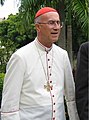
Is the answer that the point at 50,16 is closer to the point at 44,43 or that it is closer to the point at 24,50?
the point at 44,43

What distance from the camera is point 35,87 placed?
8.75 ft

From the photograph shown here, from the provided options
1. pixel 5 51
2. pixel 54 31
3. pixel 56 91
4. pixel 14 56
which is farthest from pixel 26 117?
pixel 5 51

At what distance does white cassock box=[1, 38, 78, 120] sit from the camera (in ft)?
8.59

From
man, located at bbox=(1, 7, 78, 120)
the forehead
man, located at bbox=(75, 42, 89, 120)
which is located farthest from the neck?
man, located at bbox=(75, 42, 89, 120)

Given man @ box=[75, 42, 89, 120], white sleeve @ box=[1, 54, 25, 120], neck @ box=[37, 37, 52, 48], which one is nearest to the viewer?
man @ box=[75, 42, 89, 120]

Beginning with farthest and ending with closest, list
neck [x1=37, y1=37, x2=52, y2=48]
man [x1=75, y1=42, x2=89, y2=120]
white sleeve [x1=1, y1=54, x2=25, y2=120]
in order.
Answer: neck [x1=37, y1=37, x2=52, y2=48], white sleeve [x1=1, y1=54, x2=25, y2=120], man [x1=75, y1=42, x2=89, y2=120]

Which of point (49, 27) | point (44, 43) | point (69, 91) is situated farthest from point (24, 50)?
point (69, 91)

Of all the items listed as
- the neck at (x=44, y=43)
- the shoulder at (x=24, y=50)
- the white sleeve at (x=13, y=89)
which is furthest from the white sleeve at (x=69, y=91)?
the white sleeve at (x=13, y=89)

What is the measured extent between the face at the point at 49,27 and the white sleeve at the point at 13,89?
0.29 m

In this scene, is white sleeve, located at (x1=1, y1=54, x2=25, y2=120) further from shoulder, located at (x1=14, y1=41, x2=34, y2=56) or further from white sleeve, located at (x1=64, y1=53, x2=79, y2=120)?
white sleeve, located at (x1=64, y1=53, x2=79, y2=120)

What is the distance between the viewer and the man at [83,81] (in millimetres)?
2439

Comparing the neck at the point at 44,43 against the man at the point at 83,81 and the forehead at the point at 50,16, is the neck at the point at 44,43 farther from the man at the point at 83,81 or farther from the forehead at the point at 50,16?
the man at the point at 83,81

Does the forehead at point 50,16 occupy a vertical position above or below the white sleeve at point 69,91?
above

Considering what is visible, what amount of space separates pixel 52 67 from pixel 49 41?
0.27 m
